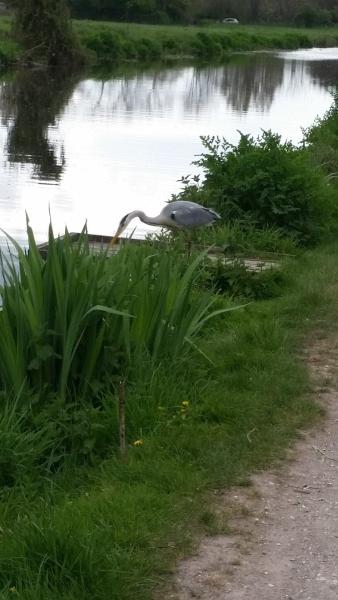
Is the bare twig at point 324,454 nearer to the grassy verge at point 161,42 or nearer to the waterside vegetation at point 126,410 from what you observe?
the waterside vegetation at point 126,410

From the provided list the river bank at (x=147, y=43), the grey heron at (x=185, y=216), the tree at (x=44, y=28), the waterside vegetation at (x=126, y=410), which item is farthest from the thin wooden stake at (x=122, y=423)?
the tree at (x=44, y=28)

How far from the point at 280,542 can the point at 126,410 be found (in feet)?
5.28

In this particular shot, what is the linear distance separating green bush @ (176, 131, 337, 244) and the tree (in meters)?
40.9

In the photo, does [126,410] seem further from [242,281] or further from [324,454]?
[242,281]

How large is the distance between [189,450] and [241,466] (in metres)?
0.32

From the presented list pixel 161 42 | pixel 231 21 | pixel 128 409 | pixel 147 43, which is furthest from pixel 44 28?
pixel 231 21

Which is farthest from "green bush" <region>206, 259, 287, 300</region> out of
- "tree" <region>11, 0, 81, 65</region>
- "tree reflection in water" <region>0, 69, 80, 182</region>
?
"tree" <region>11, 0, 81, 65</region>

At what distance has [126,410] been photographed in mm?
5719

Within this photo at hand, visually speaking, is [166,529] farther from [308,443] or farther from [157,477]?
[308,443]

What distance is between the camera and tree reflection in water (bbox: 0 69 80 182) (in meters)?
21.8

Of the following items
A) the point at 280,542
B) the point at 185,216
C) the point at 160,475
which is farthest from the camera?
the point at 185,216

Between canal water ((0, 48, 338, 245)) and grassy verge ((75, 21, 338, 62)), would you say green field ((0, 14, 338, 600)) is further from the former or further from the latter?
grassy verge ((75, 21, 338, 62))

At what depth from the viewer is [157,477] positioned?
4.91 m

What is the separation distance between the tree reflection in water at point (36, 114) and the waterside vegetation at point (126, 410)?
13140 mm
